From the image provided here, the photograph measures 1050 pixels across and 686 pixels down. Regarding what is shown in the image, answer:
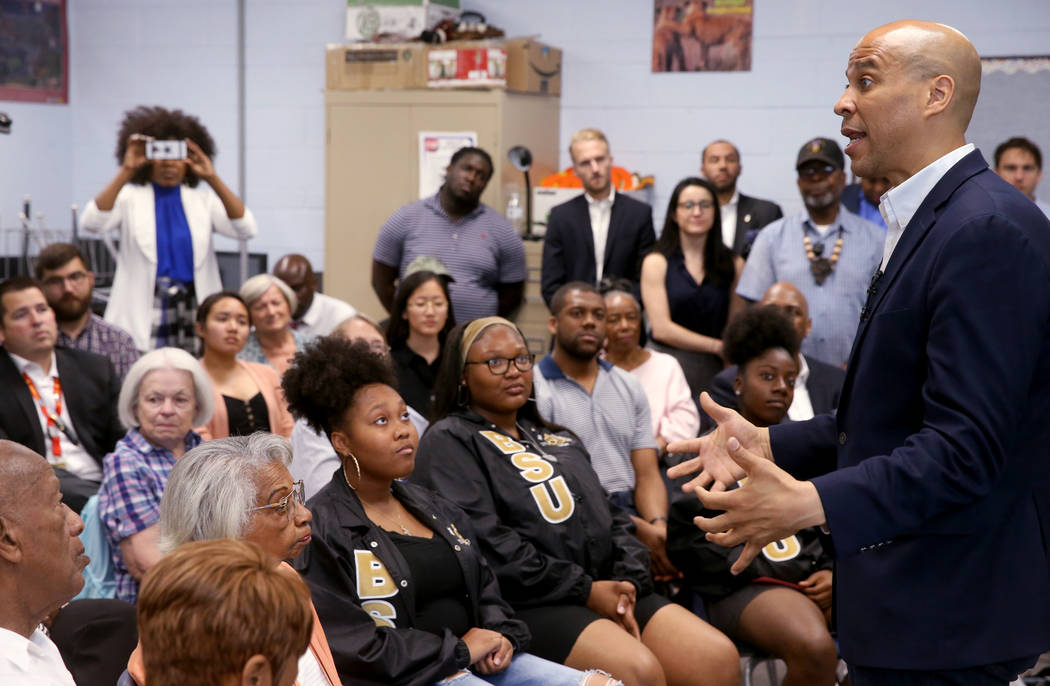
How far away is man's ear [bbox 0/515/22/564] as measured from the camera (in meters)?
1.46

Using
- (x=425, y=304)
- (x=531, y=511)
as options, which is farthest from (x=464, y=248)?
(x=531, y=511)

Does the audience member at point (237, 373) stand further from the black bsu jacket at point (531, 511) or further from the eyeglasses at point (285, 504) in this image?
the eyeglasses at point (285, 504)

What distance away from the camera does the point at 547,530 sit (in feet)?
8.88

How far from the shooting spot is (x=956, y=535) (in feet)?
4.53

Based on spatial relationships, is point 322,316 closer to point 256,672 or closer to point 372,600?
point 372,600

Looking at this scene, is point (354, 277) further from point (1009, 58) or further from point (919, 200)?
point (919, 200)

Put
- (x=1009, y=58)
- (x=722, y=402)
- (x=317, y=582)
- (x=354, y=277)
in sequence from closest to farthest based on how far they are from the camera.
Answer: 1. (x=317, y=582)
2. (x=722, y=402)
3. (x=1009, y=58)
4. (x=354, y=277)

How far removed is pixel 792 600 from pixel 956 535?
1447 mm

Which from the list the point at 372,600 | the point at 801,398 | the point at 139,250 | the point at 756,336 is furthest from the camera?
the point at 139,250

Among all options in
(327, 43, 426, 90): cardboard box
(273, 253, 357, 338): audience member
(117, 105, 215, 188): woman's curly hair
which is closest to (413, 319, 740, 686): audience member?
(273, 253, 357, 338): audience member

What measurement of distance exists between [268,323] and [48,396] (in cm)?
84

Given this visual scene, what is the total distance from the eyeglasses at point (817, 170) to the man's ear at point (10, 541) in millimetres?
3265

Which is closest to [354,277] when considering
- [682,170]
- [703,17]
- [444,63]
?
[444,63]

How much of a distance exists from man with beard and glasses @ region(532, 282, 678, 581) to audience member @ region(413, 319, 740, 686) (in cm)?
33
